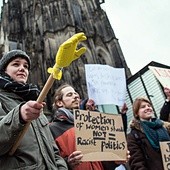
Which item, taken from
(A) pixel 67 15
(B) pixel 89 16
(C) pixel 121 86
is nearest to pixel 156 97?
(C) pixel 121 86

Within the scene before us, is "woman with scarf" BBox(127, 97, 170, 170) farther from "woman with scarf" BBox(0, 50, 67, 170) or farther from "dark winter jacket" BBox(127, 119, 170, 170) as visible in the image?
"woman with scarf" BBox(0, 50, 67, 170)

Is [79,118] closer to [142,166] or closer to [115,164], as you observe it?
[115,164]

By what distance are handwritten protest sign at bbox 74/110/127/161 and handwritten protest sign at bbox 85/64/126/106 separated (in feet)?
4.16

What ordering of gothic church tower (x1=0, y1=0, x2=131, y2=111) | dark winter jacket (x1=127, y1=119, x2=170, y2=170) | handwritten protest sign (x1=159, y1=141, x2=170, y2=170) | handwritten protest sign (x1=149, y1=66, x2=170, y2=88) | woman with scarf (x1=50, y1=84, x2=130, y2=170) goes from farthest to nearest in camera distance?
gothic church tower (x1=0, y1=0, x2=131, y2=111) → handwritten protest sign (x1=149, y1=66, x2=170, y2=88) → dark winter jacket (x1=127, y1=119, x2=170, y2=170) → handwritten protest sign (x1=159, y1=141, x2=170, y2=170) → woman with scarf (x1=50, y1=84, x2=130, y2=170)

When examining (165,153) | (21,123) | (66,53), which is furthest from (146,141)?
(66,53)

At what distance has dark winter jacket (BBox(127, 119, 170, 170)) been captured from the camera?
2.71m

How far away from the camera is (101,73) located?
3701mm

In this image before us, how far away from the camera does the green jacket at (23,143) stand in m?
1.45

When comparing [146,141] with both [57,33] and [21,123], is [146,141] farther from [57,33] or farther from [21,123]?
[57,33]

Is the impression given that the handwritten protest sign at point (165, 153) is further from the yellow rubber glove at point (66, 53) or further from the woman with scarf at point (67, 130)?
the yellow rubber glove at point (66, 53)

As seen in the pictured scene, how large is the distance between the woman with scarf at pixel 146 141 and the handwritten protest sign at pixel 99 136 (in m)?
0.58

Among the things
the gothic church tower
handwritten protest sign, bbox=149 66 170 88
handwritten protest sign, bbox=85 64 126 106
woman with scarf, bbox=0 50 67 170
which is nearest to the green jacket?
woman with scarf, bbox=0 50 67 170

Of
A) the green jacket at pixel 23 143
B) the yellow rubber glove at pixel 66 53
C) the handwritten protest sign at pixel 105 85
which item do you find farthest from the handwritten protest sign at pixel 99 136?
the handwritten protest sign at pixel 105 85

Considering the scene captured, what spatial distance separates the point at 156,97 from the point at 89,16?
16844 millimetres
